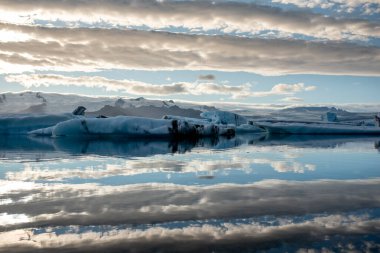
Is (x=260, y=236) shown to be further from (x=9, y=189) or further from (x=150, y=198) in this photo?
(x=9, y=189)

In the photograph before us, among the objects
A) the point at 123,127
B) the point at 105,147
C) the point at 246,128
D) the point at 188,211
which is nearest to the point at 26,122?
the point at 123,127

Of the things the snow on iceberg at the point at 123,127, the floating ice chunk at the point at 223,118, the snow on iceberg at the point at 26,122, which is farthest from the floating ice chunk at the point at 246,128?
the snow on iceberg at the point at 26,122

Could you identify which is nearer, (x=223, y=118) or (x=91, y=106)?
(x=223, y=118)

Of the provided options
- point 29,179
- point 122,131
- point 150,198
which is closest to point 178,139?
point 122,131

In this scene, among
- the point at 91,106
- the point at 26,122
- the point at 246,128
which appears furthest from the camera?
the point at 91,106

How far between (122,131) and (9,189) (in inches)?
851

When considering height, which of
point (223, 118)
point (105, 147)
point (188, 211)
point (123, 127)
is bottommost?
point (188, 211)

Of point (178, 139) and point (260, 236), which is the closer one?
point (260, 236)

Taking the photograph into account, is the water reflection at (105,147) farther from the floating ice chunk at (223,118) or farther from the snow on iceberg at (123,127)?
the floating ice chunk at (223,118)

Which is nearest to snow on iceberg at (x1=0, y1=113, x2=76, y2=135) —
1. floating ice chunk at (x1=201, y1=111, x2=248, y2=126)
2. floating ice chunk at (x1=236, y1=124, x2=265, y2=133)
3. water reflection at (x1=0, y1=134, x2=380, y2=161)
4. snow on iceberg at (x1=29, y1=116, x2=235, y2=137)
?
snow on iceberg at (x1=29, y1=116, x2=235, y2=137)

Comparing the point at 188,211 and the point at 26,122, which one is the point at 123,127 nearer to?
the point at 26,122

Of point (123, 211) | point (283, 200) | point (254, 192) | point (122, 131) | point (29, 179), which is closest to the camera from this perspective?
point (123, 211)

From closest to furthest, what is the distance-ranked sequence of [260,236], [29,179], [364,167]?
1. [260,236]
2. [29,179]
3. [364,167]

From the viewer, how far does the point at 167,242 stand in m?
4.19
